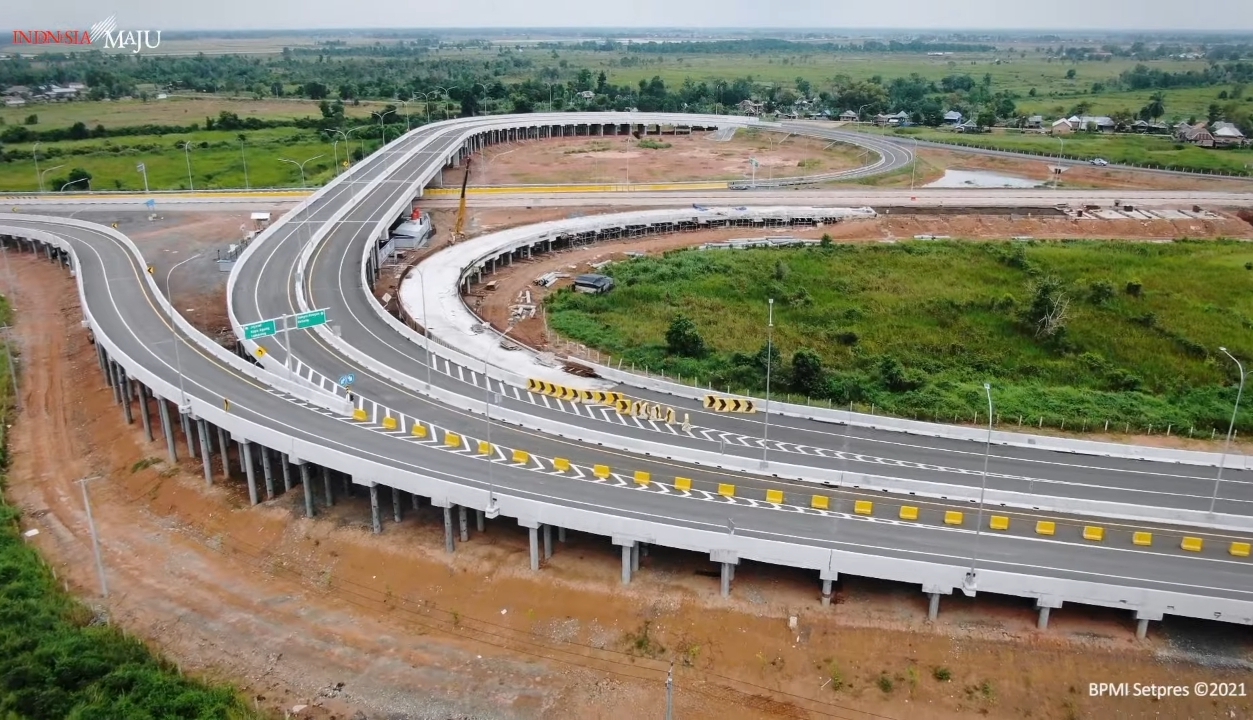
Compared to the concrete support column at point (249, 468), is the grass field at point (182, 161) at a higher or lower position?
higher

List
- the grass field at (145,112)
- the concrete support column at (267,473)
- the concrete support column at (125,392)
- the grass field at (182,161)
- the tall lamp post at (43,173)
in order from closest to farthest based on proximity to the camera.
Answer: the concrete support column at (267,473), the concrete support column at (125,392), the tall lamp post at (43,173), the grass field at (182,161), the grass field at (145,112)

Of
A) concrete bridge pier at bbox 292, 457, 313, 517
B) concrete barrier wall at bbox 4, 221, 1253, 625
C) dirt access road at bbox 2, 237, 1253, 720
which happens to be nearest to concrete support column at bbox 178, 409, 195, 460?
dirt access road at bbox 2, 237, 1253, 720

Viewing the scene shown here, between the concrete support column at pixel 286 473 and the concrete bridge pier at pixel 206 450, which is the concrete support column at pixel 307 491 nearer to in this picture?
the concrete support column at pixel 286 473

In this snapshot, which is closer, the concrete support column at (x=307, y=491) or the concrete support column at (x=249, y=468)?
the concrete support column at (x=307, y=491)

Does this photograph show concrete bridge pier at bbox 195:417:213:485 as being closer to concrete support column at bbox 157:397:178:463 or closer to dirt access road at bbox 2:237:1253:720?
dirt access road at bbox 2:237:1253:720

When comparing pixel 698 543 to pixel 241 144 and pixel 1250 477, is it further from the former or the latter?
pixel 241 144

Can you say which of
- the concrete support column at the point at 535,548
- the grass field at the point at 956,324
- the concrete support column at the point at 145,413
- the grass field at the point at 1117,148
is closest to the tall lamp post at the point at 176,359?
the concrete support column at the point at 145,413

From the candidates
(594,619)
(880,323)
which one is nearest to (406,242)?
(880,323)

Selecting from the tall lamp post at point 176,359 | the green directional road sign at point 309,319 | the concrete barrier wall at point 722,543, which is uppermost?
the green directional road sign at point 309,319
